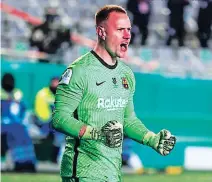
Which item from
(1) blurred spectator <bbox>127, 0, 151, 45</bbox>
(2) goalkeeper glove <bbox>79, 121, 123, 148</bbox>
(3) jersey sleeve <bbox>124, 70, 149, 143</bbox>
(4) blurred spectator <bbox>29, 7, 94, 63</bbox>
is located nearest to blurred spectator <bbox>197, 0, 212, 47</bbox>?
(1) blurred spectator <bbox>127, 0, 151, 45</bbox>

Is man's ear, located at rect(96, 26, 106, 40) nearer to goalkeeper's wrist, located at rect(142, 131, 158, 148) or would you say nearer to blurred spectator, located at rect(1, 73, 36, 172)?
goalkeeper's wrist, located at rect(142, 131, 158, 148)

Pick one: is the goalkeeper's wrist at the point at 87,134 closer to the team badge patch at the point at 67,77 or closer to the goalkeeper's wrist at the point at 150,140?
the team badge patch at the point at 67,77

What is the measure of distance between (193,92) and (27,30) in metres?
3.69

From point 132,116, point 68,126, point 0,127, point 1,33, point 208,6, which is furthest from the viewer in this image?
point 208,6

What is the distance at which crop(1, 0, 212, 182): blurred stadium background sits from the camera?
1588 centimetres

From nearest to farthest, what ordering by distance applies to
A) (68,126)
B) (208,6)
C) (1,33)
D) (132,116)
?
(68,126)
(132,116)
(1,33)
(208,6)

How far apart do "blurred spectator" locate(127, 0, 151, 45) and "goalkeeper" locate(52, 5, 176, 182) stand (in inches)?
520

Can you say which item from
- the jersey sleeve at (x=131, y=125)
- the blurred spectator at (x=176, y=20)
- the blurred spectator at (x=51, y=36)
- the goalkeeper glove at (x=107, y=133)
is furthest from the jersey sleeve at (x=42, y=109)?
the goalkeeper glove at (x=107, y=133)

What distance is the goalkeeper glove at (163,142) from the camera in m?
6.04

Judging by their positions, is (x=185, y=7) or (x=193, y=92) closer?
(x=193, y=92)

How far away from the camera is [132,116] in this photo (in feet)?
20.7

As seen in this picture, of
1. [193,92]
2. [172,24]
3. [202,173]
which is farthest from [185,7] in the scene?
[202,173]

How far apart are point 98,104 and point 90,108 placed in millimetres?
60

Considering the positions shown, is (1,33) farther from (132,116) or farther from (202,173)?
(132,116)
